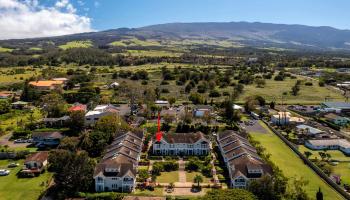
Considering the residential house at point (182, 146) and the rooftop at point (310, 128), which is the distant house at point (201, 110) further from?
the residential house at point (182, 146)

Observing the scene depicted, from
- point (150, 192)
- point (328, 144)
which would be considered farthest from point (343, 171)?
point (150, 192)

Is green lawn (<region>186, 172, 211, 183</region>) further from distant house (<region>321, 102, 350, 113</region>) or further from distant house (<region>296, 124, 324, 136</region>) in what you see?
distant house (<region>321, 102, 350, 113</region>)

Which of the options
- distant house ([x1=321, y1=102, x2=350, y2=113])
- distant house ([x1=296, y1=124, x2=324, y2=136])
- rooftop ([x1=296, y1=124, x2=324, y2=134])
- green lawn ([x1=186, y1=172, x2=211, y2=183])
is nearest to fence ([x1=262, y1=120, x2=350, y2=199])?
distant house ([x1=296, y1=124, x2=324, y2=136])

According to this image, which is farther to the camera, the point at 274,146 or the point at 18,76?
the point at 18,76

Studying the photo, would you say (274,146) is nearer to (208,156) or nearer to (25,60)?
(208,156)

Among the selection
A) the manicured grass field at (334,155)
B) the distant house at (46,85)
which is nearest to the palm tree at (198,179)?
the manicured grass field at (334,155)

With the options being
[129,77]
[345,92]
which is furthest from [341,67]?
[129,77]

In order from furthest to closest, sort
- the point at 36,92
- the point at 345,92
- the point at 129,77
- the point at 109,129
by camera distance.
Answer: the point at 129,77, the point at 345,92, the point at 36,92, the point at 109,129
